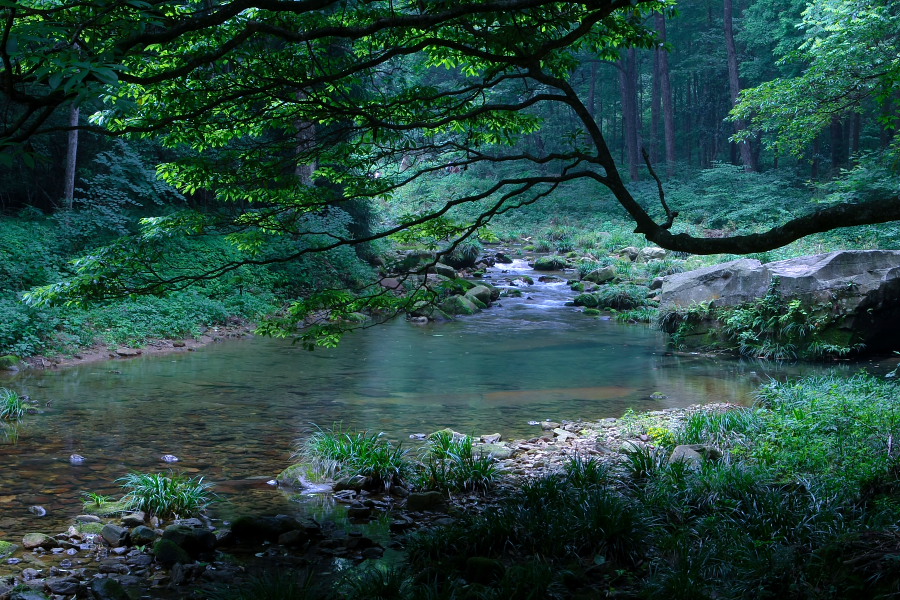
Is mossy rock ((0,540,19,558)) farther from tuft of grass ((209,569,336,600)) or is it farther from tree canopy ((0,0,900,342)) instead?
tree canopy ((0,0,900,342))

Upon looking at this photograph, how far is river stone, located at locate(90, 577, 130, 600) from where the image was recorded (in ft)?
14.1

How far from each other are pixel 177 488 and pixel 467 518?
2.87 metres

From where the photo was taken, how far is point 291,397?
10898mm

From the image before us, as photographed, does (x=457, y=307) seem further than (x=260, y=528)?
Yes

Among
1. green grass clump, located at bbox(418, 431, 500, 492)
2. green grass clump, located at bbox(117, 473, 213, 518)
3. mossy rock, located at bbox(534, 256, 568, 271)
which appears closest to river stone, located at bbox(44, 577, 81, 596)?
green grass clump, located at bbox(117, 473, 213, 518)

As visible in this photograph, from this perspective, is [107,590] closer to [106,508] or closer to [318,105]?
[106,508]

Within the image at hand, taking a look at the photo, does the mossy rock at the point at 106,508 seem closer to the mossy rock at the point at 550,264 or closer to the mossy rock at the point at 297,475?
the mossy rock at the point at 297,475

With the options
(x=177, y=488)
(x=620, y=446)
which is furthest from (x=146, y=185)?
(x=620, y=446)

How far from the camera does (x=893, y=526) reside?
13.3 feet

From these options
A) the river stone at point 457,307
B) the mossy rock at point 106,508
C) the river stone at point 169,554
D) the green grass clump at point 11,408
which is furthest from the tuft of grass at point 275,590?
the river stone at point 457,307

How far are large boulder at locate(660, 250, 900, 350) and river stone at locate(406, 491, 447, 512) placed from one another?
10718 mm

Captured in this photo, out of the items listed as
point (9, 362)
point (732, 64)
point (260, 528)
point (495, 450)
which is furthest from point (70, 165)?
point (732, 64)

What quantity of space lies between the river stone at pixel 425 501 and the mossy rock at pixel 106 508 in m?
2.52

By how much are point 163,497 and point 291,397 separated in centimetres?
491
